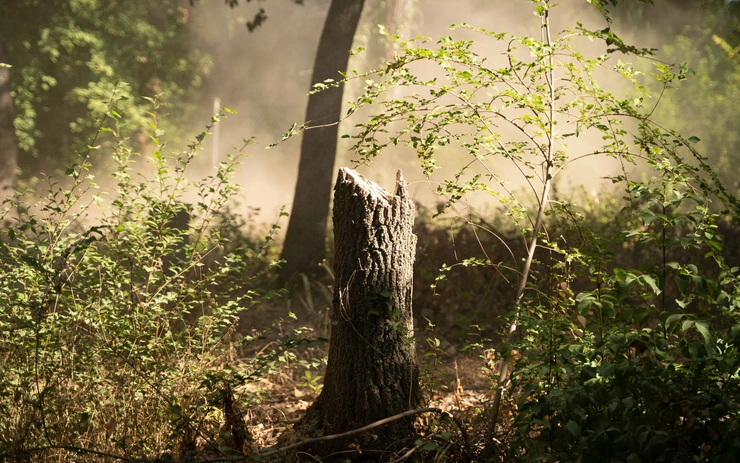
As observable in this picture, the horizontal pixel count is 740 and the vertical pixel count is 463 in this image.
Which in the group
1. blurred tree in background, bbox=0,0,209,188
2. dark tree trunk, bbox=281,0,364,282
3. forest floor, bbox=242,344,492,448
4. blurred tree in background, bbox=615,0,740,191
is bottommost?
forest floor, bbox=242,344,492,448

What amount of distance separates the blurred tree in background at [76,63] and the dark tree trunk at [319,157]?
20.4 ft

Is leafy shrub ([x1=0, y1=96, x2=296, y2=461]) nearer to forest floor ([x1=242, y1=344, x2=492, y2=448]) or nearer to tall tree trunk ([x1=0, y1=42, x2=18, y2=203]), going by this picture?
forest floor ([x1=242, y1=344, x2=492, y2=448])

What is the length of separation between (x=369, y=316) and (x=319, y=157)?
499 centimetres

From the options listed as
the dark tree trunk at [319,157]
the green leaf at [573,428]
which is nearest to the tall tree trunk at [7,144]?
the dark tree trunk at [319,157]

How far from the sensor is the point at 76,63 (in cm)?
1512

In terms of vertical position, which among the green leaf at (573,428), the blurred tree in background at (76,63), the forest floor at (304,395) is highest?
the blurred tree in background at (76,63)

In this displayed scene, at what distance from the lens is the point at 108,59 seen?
50.3 ft

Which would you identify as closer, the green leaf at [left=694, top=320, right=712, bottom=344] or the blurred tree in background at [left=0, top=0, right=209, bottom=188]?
the green leaf at [left=694, top=320, right=712, bottom=344]

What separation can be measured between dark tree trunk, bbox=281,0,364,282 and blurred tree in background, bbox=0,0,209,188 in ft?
20.4

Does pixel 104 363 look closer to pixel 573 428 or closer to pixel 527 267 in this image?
pixel 527 267

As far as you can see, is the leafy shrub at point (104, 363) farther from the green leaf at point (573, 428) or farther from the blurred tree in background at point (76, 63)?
the blurred tree in background at point (76, 63)

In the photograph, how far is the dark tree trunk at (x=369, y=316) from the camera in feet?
11.0

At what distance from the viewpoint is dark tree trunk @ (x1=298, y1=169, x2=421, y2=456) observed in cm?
336

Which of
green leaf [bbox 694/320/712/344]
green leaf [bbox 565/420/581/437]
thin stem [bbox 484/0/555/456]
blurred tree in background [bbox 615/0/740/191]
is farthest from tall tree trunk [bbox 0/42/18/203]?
blurred tree in background [bbox 615/0/740/191]
